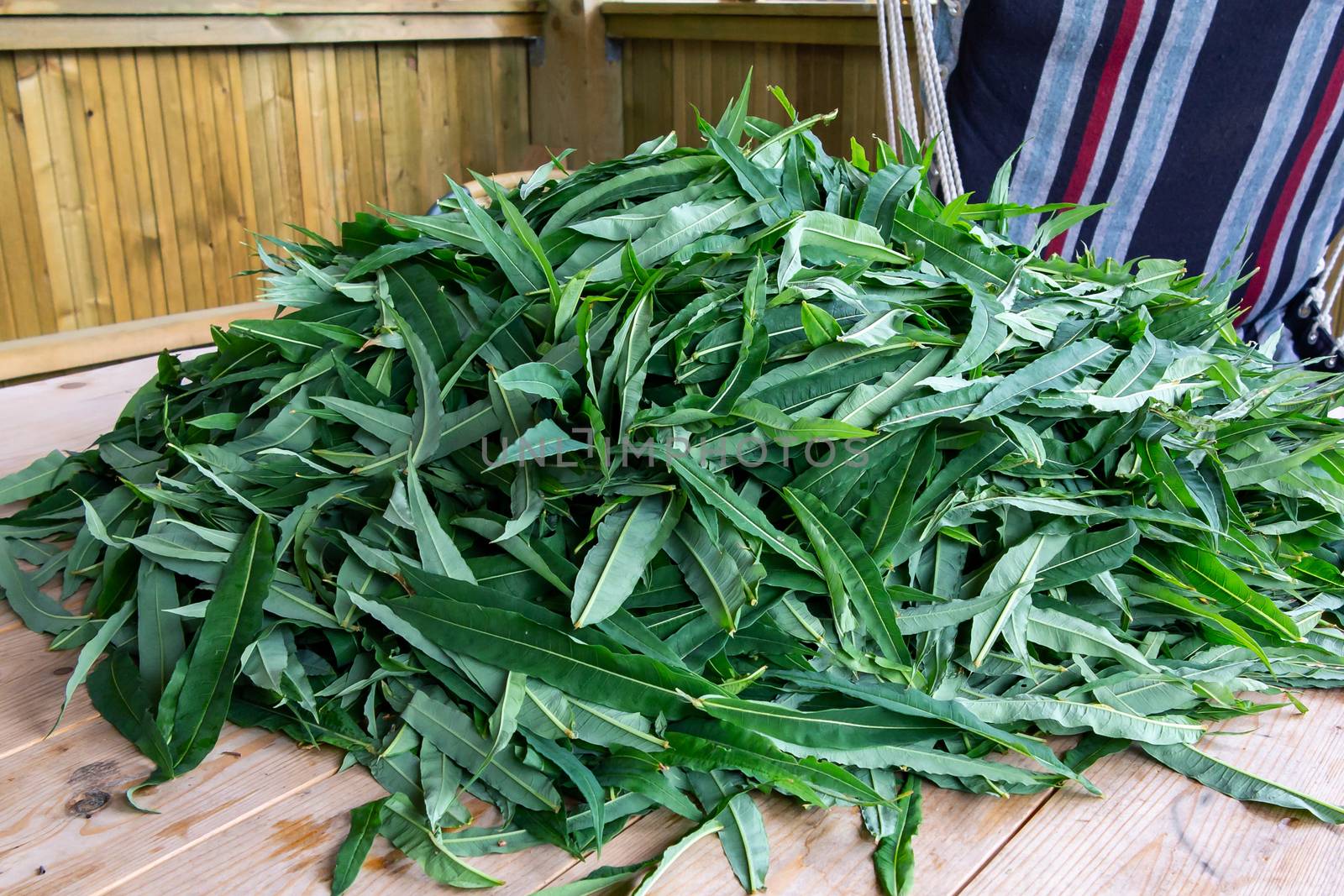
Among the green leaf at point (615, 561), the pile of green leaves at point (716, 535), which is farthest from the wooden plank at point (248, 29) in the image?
the green leaf at point (615, 561)

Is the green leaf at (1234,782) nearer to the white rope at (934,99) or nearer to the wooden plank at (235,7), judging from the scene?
the white rope at (934,99)

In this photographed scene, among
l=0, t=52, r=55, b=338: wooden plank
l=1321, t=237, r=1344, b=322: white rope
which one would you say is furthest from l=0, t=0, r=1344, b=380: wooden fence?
l=1321, t=237, r=1344, b=322: white rope

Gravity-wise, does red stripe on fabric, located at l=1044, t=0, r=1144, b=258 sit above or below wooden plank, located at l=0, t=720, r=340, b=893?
above

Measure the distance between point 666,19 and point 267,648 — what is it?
2566 millimetres

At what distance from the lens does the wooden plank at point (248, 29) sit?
2.33 metres

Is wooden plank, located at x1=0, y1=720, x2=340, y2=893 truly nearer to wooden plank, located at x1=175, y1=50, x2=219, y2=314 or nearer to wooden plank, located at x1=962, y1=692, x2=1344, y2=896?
wooden plank, located at x1=962, y1=692, x2=1344, y2=896

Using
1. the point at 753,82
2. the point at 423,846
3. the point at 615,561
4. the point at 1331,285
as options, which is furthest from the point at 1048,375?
the point at 753,82

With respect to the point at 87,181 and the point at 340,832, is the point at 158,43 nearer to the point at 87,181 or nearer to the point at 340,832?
the point at 87,181

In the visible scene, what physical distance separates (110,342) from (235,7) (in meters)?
0.94

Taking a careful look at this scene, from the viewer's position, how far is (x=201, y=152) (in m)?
2.73

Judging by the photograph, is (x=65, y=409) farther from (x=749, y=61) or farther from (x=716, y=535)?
(x=749, y=61)

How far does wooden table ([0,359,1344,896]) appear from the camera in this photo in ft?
1.90

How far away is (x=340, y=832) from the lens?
2.01ft

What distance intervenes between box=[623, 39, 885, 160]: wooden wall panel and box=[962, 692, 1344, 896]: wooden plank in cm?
187
